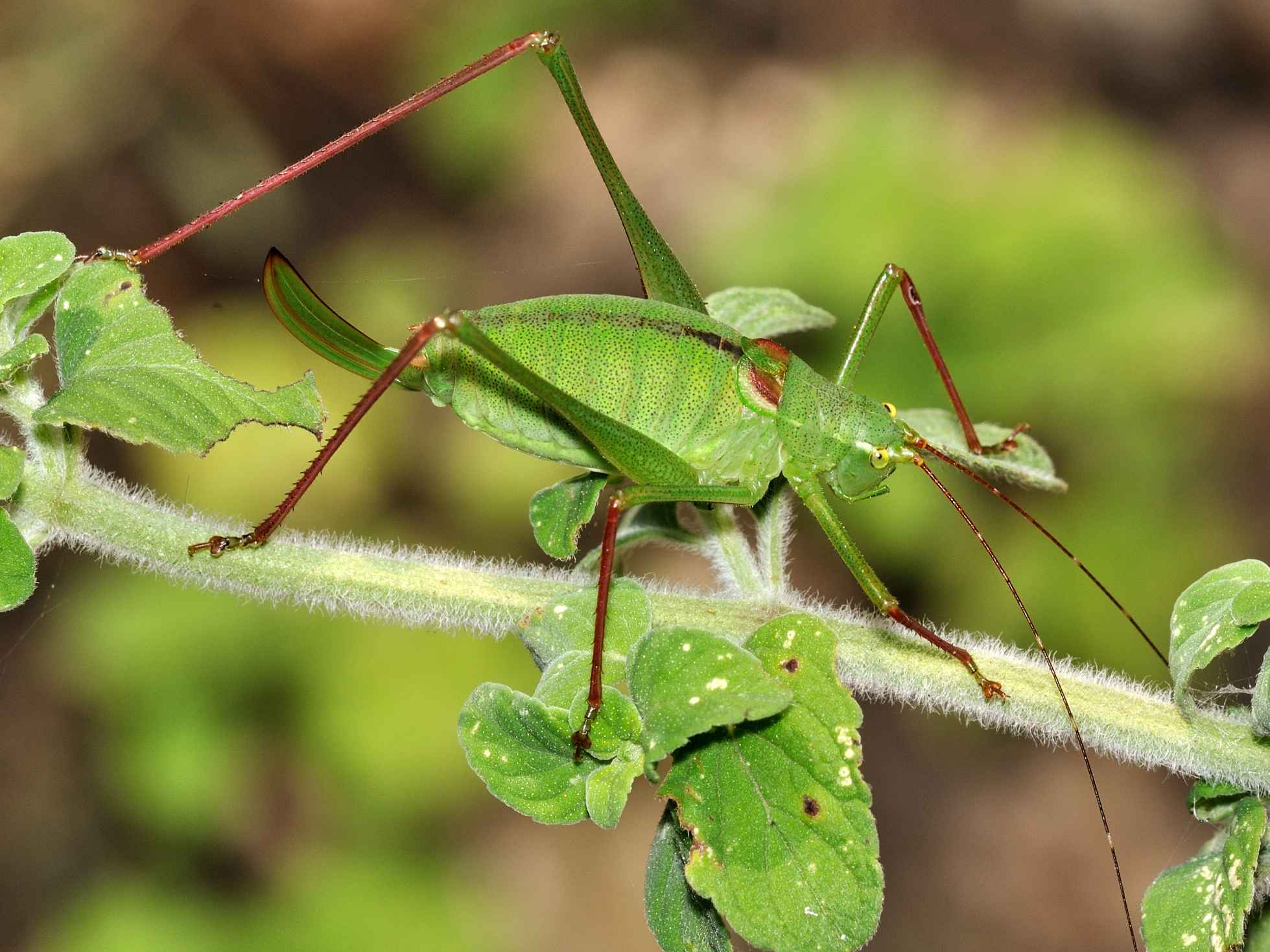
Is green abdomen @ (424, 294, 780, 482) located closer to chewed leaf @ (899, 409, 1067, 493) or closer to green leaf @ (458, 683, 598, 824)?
chewed leaf @ (899, 409, 1067, 493)

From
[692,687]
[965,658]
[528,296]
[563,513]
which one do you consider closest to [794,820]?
[692,687]

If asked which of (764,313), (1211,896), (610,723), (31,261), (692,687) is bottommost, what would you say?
(1211,896)

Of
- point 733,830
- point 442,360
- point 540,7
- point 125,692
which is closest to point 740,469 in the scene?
point 442,360

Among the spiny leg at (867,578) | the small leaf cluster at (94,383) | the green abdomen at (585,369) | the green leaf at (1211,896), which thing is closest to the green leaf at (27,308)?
the small leaf cluster at (94,383)

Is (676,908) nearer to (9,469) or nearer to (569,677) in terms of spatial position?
(569,677)

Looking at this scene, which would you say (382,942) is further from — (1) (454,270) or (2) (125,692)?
(1) (454,270)
